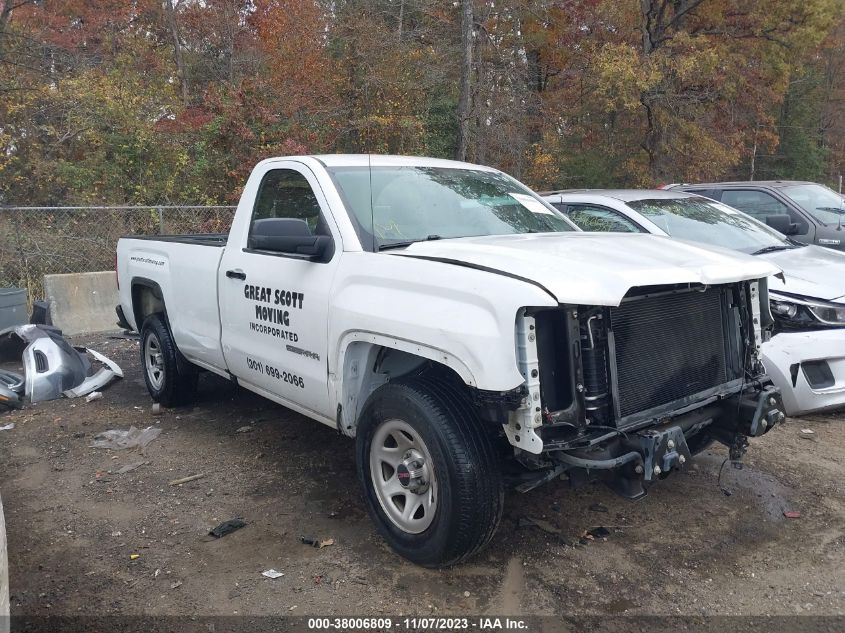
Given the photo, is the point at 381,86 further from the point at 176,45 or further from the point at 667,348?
the point at 667,348

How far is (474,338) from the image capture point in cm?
311

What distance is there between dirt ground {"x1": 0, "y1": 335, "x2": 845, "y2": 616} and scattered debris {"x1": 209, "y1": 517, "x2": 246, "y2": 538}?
A: 0.04 metres

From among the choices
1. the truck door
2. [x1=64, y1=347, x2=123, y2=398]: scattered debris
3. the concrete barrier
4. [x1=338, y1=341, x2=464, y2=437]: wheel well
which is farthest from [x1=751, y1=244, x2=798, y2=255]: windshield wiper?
the concrete barrier

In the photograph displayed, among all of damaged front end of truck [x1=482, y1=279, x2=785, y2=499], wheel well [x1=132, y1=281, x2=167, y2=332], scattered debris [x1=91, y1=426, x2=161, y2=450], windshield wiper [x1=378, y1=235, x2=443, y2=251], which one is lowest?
scattered debris [x1=91, y1=426, x2=161, y2=450]

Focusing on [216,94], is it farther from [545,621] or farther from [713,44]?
[545,621]

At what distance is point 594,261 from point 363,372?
136 cm

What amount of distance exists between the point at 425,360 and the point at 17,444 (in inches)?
148

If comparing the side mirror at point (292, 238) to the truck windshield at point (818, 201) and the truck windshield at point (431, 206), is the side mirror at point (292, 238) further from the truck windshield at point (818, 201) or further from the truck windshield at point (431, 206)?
the truck windshield at point (818, 201)

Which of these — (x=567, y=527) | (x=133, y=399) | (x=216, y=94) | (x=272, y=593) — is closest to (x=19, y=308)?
(x=133, y=399)

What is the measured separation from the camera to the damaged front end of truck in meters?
3.13

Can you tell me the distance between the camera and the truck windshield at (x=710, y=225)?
6832 millimetres

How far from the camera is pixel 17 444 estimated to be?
567cm

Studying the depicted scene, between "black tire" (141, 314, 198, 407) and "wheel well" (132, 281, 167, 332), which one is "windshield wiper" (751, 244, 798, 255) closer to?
"black tire" (141, 314, 198, 407)

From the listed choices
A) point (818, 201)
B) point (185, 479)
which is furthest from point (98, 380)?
point (818, 201)
